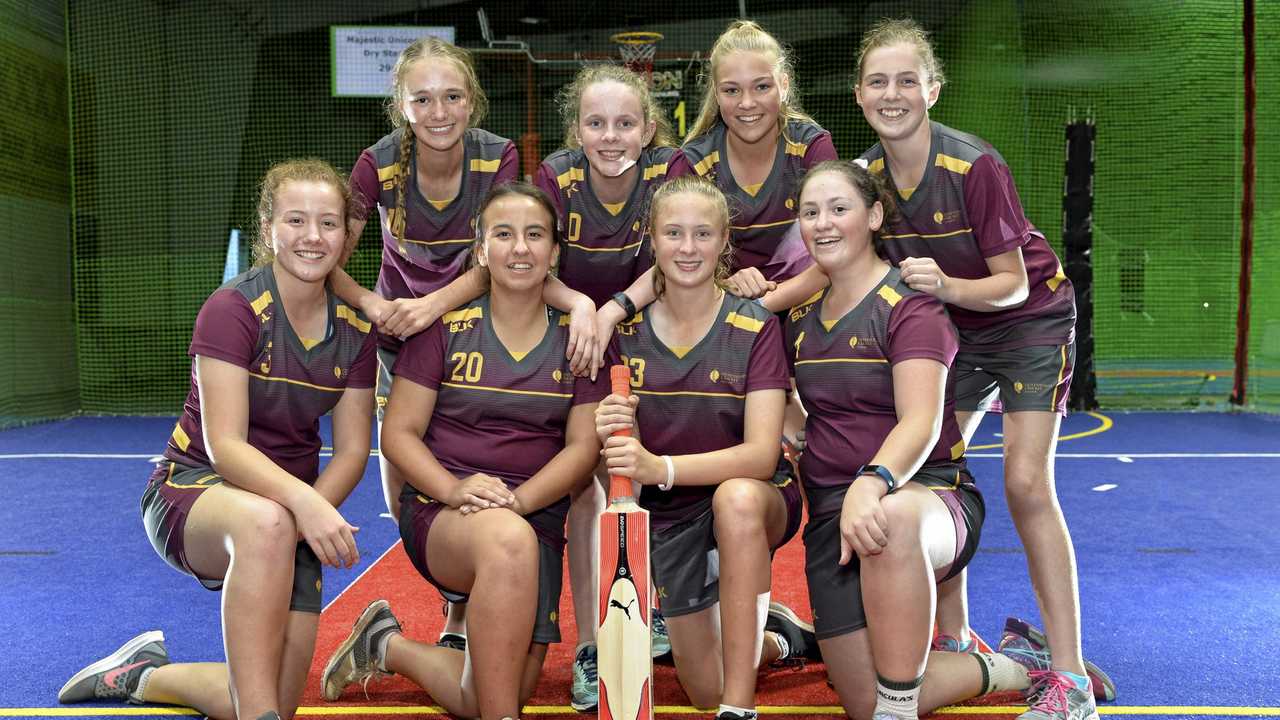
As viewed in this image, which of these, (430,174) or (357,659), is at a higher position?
(430,174)

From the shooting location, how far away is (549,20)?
10.2 meters

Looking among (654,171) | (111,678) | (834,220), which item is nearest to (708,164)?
(654,171)

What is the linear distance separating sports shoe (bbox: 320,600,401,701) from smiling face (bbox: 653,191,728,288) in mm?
999

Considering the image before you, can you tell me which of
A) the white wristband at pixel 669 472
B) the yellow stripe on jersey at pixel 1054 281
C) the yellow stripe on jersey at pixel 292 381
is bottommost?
the white wristband at pixel 669 472

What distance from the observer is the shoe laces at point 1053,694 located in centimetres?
206

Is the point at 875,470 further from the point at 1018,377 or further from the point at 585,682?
the point at 585,682

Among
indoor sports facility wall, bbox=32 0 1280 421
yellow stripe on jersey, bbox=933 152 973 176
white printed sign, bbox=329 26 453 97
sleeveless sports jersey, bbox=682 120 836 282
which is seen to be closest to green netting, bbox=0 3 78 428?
indoor sports facility wall, bbox=32 0 1280 421

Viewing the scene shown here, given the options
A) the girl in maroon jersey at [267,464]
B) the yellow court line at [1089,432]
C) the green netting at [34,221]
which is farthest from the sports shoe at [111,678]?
the green netting at [34,221]

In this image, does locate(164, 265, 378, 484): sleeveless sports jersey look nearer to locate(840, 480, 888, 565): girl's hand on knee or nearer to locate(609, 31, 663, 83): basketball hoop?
locate(840, 480, 888, 565): girl's hand on knee

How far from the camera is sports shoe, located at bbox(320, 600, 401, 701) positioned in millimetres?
2256

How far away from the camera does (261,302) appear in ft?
6.87

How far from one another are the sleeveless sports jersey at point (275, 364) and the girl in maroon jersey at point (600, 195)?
58cm

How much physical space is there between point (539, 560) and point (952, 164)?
121 cm

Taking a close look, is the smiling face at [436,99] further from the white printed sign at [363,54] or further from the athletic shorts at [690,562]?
the white printed sign at [363,54]
